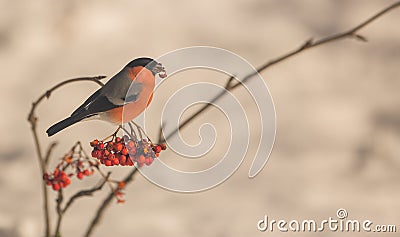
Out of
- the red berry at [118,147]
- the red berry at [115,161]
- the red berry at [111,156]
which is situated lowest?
the red berry at [115,161]

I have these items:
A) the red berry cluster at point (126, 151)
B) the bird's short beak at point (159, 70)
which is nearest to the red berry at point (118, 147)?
the red berry cluster at point (126, 151)

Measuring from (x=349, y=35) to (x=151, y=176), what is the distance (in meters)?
0.36

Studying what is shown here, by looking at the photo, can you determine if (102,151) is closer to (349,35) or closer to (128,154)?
(128,154)

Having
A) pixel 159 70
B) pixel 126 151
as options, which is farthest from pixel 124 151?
pixel 159 70

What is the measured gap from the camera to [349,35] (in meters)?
0.62

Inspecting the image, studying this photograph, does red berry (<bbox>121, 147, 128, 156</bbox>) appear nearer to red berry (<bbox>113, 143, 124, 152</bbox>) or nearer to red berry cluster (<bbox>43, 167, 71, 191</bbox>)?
red berry (<bbox>113, 143, 124, 152</bbox>)

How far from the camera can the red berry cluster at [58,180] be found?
2.40 ft

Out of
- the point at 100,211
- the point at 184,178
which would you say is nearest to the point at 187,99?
the point at 184,178

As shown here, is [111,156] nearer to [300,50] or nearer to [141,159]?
[141,159]

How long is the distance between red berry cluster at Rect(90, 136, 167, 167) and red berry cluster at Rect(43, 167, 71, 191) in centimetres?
8

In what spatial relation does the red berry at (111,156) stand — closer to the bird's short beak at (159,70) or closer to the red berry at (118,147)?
the red berry at (118,147)

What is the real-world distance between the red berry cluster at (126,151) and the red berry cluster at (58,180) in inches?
3.0

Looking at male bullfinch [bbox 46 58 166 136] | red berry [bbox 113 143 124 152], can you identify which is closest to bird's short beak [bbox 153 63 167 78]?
male bullfinch [bbox 46 58 166 136]

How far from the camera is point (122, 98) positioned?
26.8 inches
